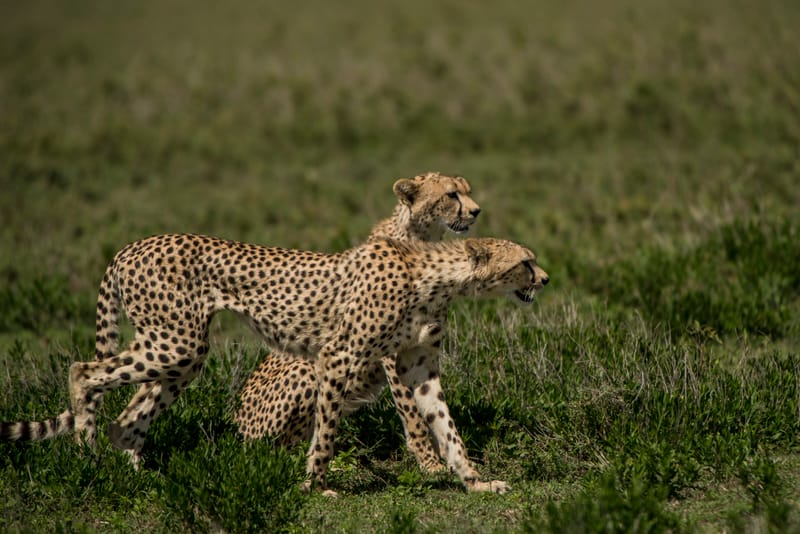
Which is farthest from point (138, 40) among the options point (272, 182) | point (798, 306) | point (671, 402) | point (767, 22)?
point (671, 402)

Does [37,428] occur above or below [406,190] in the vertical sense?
below

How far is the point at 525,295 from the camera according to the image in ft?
16.7

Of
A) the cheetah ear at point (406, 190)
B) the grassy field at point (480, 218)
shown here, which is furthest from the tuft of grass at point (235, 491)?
the cheetah ear at point (406, 190)

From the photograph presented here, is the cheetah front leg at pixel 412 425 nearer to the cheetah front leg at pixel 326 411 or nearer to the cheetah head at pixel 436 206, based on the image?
the cheetah front leg at pixel 326 411

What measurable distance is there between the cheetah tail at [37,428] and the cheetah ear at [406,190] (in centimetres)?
190

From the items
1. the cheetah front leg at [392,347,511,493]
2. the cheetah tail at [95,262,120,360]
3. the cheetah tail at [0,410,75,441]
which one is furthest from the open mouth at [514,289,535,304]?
the cheetah tail at [0,410,75,441]

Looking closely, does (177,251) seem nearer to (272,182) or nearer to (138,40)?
(272,182)

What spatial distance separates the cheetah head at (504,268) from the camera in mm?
5000

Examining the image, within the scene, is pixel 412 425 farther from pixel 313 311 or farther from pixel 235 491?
pixel 235 491

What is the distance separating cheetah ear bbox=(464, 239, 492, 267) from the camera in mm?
4996

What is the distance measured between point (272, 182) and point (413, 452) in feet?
22.8

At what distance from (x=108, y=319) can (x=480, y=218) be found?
5.15 metres

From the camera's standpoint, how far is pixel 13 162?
12.2m

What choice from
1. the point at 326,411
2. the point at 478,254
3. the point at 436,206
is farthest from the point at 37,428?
the point at 436,206
